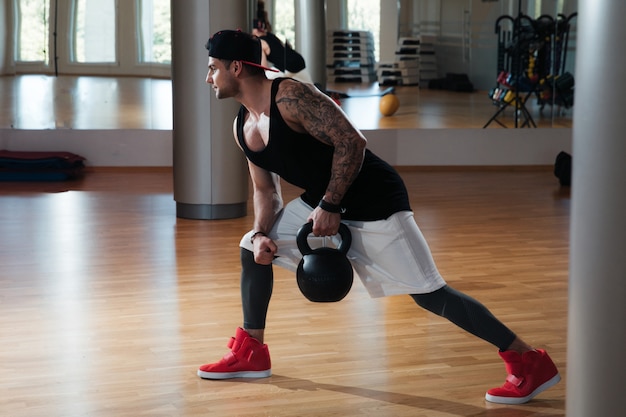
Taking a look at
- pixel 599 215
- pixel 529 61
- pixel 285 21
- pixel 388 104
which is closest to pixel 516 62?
pixel 529 61

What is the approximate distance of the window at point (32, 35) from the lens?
8977mm

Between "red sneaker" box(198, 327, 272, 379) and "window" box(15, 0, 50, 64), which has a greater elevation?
"window" box(15, 0, 50, 64)

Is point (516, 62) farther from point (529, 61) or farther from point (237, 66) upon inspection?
point (237, 66)

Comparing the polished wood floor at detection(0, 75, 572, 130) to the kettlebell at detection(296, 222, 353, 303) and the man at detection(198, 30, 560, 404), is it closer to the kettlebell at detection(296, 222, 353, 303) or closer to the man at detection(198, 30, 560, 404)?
the man at detection(198, 30, 560, 404)

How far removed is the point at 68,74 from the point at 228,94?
6.37 meters

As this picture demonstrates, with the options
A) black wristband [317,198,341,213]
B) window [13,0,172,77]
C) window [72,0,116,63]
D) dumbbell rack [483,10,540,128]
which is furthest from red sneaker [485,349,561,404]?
window [72,0,116,63]

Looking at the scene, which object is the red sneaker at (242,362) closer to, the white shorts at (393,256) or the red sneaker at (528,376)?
the white shorts at (393,256)

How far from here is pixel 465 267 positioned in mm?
5324

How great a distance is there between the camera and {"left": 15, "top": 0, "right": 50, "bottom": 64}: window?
898 cm

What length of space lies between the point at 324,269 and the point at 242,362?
0.65 metres

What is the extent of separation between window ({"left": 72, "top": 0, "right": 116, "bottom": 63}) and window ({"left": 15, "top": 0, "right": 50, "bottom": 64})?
286 mm

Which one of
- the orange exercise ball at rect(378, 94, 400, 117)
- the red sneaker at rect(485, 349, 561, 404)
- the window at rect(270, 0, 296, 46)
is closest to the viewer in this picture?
the red sneaker at rect(485, 349, 561, 404)

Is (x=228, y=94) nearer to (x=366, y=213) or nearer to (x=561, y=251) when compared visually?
(x=366, y=213)

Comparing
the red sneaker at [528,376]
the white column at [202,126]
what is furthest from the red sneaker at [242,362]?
the white column at [202,126]
